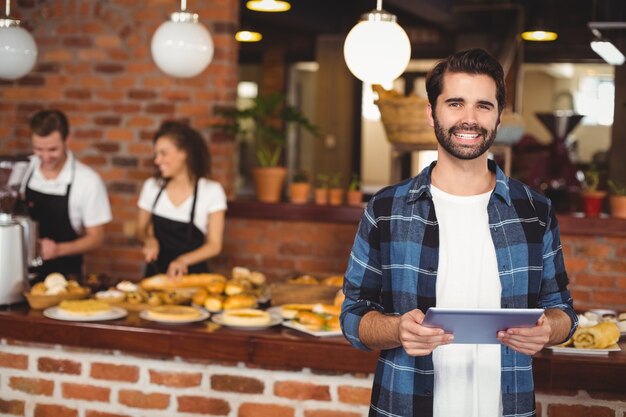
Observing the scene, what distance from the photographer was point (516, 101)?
10070 millimetres

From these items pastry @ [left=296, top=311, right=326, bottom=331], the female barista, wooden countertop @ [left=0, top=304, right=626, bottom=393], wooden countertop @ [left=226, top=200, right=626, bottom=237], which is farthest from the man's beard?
wooden countertop @ [left=226, top=200, right=626, bottom=237]

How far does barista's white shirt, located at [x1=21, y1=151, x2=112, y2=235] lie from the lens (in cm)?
437

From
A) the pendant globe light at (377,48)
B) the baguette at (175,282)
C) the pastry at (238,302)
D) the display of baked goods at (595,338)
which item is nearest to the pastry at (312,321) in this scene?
the pastry at (238,302)

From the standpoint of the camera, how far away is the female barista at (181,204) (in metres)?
4.33

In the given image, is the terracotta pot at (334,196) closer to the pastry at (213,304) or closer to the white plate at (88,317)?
the pastry at (213,304)

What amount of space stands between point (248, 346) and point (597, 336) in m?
1.20

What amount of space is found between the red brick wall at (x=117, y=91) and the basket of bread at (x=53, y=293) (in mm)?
2001

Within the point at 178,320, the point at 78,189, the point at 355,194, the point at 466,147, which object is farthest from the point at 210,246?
the point at 466,147

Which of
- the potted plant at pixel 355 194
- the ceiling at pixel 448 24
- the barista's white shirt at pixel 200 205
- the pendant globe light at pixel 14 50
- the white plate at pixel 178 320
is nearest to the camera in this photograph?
the white plate at pixel 178 320

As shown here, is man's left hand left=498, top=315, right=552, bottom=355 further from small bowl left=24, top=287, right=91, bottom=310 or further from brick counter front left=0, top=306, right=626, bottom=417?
small bowl left=24, top=287, right=91, bottom=310

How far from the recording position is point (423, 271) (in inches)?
84.0

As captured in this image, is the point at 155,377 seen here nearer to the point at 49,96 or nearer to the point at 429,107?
the point at 429,107

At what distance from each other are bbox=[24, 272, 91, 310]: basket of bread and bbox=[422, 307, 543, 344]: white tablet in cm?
201

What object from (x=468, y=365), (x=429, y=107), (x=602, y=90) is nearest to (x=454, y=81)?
(x=429, y=107)
